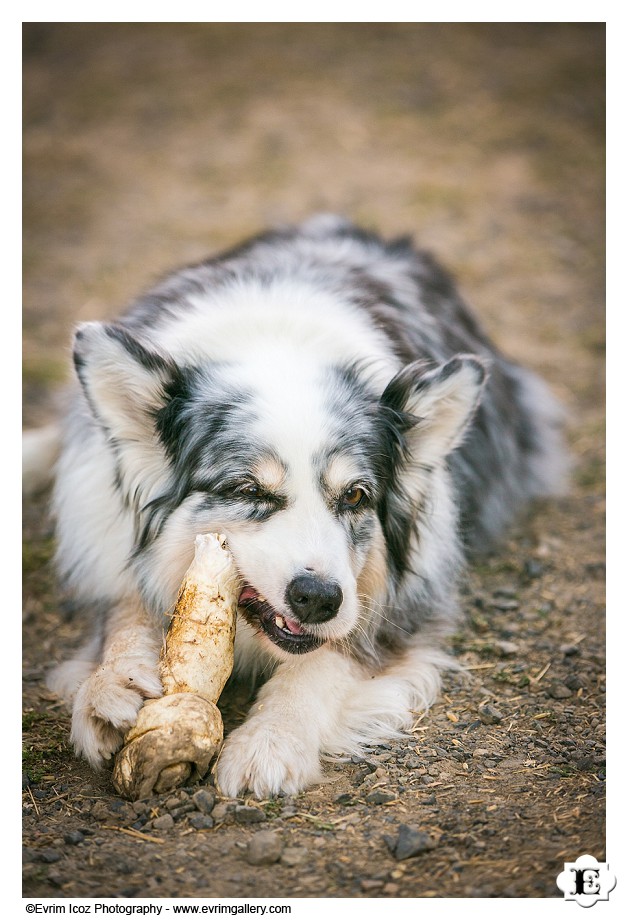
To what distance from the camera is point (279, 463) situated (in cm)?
337

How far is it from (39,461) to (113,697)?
2674 mm

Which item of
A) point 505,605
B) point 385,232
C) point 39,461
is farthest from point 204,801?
point 385,232

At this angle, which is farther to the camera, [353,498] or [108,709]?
[353,498]

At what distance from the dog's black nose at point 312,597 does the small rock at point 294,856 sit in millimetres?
750

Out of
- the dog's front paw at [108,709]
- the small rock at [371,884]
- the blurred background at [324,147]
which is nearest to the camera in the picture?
the small rock at [371,884]

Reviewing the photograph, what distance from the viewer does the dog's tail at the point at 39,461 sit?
5.52 meters

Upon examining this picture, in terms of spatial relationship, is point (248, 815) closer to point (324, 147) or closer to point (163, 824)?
point (163, 824)

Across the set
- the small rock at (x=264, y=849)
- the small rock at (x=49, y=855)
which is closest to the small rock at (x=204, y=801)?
the small rock at (x=264, y=849)

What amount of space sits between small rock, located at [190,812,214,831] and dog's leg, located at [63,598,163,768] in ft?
1.24

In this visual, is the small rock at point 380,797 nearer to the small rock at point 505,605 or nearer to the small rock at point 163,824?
the small rock at point 163,824

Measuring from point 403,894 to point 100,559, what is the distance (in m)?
1.93

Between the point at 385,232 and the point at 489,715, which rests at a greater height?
the point at 385,232

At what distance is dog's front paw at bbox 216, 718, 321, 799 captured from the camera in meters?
3.16

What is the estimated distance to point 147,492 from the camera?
12.1 ft
